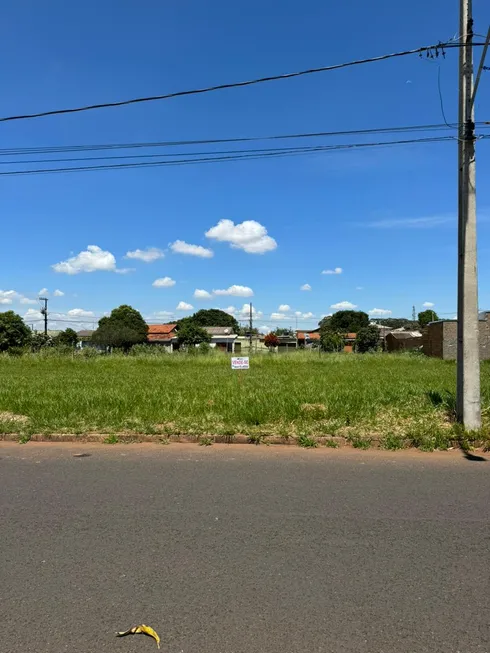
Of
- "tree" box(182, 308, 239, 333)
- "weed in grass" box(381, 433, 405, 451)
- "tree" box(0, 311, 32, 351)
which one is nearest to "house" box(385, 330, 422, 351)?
"weed in grass" box(381, 433, 405, 451)

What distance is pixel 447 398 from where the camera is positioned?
33.0 feet

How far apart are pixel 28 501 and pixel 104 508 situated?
3.01 ft

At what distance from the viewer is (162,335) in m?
91.9

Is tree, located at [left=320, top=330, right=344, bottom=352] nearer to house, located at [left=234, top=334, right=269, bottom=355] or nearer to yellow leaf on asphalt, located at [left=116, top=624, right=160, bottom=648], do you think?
house, located at [left=234, top=334, right=269, bottom=355]

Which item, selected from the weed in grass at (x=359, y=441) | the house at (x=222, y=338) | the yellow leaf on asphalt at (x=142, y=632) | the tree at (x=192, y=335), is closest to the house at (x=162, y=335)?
the house at (x=222, y=338)

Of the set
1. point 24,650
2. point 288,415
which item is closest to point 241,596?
point 24,650

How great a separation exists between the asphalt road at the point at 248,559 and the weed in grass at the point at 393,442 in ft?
3.57

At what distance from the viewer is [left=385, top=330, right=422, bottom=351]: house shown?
50781 mm

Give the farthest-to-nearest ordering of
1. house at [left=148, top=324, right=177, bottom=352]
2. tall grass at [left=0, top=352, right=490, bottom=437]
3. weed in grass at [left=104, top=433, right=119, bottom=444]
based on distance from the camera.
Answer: house at [left=148, top=324, right=177, bottom=352], tall grass at [left=0, top=352, right=490, bottom=437], weed in grass at [left=104, top=433, right=119, bottom=444]

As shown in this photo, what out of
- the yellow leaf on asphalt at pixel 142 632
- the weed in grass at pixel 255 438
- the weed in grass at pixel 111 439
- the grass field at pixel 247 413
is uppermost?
the grass field at pixel 247 413

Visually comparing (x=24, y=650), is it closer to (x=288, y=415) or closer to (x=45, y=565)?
(x=45, y=565)

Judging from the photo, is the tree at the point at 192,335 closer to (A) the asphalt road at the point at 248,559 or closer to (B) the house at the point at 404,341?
(B) the house at the point at 404,341

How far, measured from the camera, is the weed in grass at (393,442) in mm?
7070

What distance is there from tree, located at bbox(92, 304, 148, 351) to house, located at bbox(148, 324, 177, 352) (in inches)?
167
